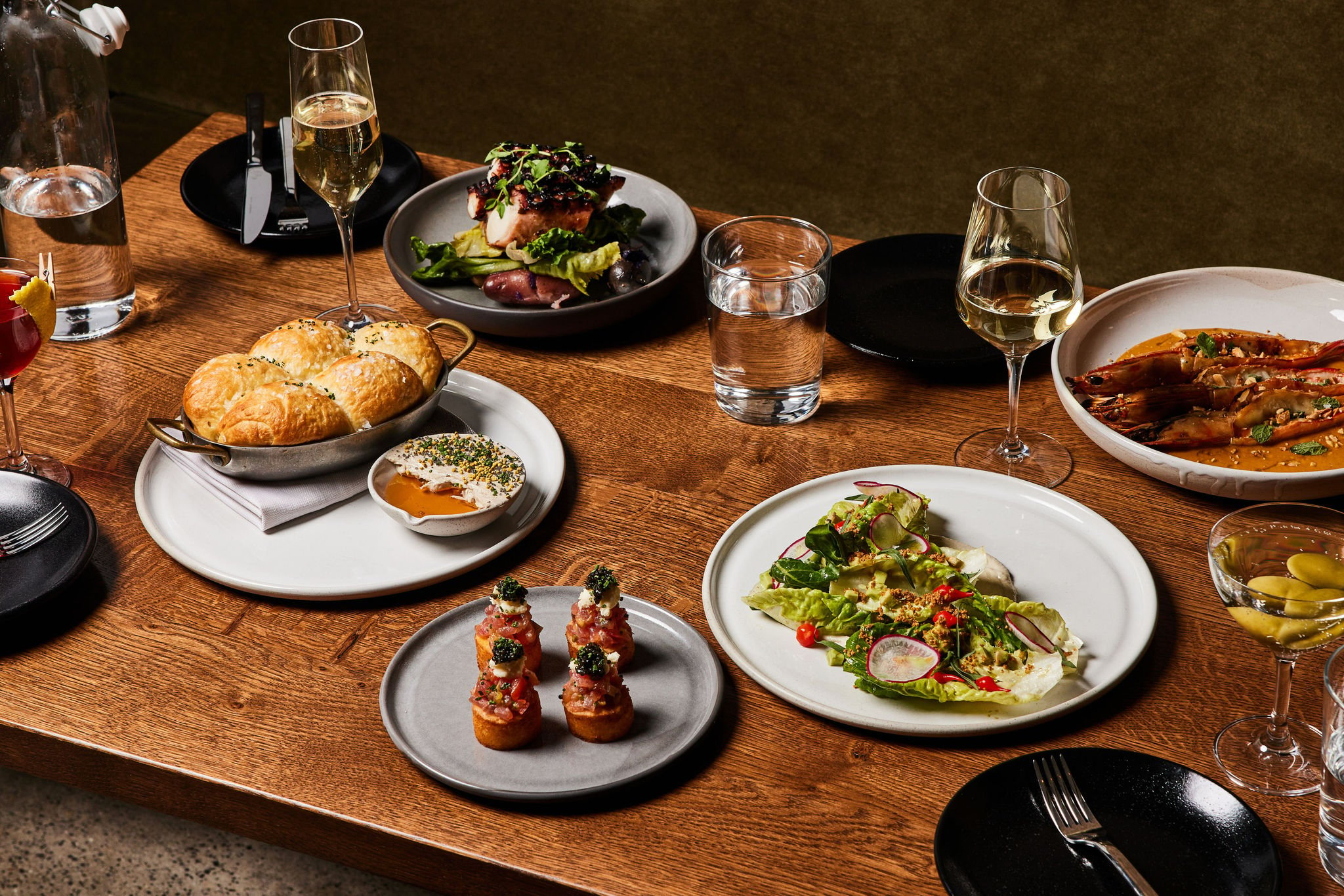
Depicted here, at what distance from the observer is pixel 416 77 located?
13.3ft

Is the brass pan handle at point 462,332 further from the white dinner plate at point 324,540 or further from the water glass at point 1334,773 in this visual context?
the water glass at point 1334,773

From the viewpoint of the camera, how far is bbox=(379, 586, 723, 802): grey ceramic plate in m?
1.13

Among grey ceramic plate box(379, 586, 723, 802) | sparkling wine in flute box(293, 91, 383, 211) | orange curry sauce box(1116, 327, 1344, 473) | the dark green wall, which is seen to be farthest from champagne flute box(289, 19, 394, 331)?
the dark green wall

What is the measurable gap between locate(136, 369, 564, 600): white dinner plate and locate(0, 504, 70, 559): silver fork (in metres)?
0.09

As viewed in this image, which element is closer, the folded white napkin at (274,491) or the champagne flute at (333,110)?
the folded white napkin at (274,491)

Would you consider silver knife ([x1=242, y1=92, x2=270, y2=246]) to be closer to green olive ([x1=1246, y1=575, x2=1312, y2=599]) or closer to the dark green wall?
green olive ([x1=1246, y1=575, x2=1312, y2=599])

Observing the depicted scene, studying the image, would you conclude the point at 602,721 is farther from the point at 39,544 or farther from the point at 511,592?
the point at 39,544

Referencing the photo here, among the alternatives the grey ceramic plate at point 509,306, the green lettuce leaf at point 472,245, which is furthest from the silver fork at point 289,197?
the green lettuce leaf at point 472,245

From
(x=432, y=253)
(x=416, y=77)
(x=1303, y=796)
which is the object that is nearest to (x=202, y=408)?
(x=432, y=253)

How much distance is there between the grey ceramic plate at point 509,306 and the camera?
1769mm

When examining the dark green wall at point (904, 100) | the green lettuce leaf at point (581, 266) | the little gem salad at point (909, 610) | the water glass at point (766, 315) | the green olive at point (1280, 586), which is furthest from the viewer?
the dark green wall at point (904, 100)

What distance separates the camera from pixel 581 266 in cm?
181

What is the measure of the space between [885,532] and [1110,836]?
39cm

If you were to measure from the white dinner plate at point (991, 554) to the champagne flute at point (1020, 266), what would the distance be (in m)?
0.12
